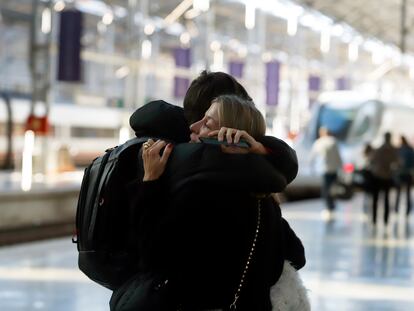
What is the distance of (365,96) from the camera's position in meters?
28.3

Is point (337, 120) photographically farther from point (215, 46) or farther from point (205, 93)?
point (205, 93)

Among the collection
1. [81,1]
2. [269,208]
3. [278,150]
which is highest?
[81,1]

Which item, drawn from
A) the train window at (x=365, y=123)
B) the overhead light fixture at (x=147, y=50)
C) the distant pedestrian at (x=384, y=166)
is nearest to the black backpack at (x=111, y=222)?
the distant pedestrian at (x=384, y=166)

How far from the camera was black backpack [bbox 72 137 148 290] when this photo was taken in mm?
2412

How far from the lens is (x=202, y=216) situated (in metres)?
2.33

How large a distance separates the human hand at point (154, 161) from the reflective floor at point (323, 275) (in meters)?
3.93

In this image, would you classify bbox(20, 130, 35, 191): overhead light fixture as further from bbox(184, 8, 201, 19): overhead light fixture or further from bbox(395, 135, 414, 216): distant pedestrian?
bbox(184, 8, 201, 19): overhead light fixture

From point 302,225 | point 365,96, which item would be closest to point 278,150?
point 302,225

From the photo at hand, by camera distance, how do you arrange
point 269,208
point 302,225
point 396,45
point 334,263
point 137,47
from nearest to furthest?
point 269,208
point 334,263
point 302,225
point 137,47
point 396,45

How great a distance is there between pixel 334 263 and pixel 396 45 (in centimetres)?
3983

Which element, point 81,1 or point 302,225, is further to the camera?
point 81,1

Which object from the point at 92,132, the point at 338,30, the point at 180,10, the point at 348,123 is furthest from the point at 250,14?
the point at 338,30

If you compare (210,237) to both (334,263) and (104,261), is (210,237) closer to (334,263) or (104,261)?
(104,261)

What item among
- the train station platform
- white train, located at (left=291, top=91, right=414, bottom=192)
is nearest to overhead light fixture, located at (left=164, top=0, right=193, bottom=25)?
white train, located at (left=291, top=91, right=414, bottom=192)
